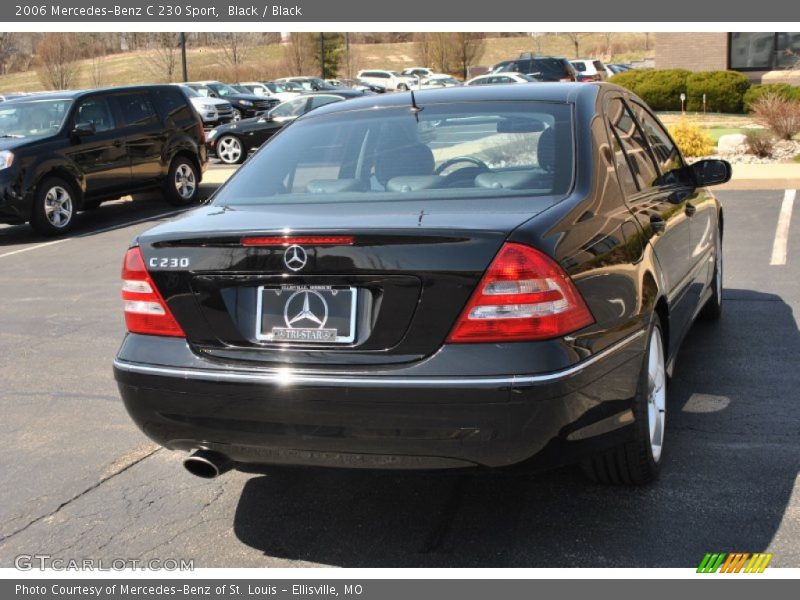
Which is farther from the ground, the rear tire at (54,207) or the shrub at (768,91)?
the shrub at (768,91)

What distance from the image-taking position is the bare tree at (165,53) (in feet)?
192

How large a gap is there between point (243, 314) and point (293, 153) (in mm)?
1282

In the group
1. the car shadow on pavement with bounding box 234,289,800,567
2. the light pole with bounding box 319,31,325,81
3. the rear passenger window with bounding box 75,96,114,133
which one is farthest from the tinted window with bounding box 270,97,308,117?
the light pole with bounding box 319,31,325,81

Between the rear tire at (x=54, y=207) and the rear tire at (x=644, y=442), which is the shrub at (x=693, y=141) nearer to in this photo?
the rear tire at (x=54, y=207)

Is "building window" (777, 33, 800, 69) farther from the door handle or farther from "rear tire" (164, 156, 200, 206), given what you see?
the door handle

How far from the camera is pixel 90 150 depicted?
13.0 metres

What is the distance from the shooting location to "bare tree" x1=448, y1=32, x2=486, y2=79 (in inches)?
2773

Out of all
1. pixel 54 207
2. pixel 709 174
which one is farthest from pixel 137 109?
pixel 709 174

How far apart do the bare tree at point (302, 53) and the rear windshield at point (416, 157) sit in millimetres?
65920

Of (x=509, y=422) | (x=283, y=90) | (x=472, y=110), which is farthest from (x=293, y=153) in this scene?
(x=283, y=90)

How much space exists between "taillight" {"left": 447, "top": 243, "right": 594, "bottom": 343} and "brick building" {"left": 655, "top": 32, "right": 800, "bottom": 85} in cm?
2990

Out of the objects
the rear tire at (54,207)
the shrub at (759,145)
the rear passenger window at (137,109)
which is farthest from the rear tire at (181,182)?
the shrub at (759,145)

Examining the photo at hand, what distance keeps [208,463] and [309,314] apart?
69 cm

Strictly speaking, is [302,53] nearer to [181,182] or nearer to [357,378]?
[181,182]
